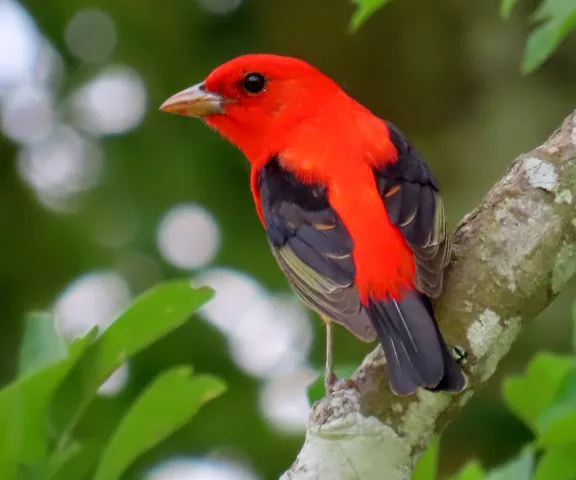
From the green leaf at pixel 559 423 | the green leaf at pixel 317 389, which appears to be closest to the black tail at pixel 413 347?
the green leaf at pixel 317 389

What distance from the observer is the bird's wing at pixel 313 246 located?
288cm

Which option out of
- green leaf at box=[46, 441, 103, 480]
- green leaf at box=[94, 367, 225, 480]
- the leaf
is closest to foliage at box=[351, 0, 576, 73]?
the leaf

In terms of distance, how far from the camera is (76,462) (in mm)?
2045

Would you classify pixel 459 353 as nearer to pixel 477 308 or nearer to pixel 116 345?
pixel 477 308

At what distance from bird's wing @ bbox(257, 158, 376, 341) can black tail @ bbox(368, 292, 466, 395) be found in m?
0.07

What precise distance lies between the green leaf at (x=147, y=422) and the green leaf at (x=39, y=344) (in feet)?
0.71

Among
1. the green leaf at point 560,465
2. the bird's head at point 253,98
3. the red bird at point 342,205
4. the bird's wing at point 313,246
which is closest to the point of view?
the green leaf at point 560,465

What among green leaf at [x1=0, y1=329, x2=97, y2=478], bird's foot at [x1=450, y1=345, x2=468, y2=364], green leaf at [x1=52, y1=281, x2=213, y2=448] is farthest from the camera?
bird's foot at [x1=450, y1=345, x2=468, y2=364]

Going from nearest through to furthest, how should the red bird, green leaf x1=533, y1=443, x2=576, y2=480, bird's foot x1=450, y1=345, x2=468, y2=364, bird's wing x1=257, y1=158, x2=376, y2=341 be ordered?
bird's foot x1=450, y1=345, x2=468, y2=364 < green leaf x1=533, y1=443, x2=576, y2=480 < the red bird < bird's wing x1=257, y1=158, x2=376, y2=341

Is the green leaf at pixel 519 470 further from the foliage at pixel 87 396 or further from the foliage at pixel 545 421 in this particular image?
the foliage at pixel 87 396

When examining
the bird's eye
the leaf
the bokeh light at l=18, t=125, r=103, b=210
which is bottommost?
the bokeh light at l=18, t=125, r=103, b=210

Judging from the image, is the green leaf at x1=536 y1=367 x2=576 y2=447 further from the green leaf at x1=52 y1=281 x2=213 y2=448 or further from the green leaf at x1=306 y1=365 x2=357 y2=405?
the green leaf at x1=52 y1=281 x2=213 y2=448

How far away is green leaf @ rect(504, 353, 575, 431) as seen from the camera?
2.72 meters

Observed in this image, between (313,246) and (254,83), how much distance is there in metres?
1.25
